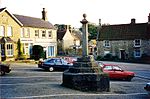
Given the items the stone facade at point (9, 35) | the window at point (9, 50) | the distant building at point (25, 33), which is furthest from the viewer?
the window at point (9, 50)

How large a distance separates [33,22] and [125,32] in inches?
811

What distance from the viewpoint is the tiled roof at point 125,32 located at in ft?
196

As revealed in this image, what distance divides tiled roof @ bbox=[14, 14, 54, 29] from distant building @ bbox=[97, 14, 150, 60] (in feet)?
47.0

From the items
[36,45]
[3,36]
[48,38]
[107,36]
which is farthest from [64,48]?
[3,36]

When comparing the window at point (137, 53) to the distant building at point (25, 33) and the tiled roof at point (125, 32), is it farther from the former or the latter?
the distant building at point (25, 33)

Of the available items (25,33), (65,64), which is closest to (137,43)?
(25,33)

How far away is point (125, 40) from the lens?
61188 mm

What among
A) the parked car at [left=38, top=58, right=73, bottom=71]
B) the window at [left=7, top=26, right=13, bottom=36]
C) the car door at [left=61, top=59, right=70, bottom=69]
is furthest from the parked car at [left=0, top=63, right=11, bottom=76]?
the window at [left=7, top=26, right=13, bottom=36]

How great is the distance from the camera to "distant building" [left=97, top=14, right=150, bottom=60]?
59181 millimetres

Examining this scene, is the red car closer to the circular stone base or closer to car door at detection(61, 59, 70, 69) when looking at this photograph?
car door at detection(61, 59, 70, 69)

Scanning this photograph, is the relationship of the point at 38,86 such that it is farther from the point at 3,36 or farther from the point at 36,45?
the point at 36,45

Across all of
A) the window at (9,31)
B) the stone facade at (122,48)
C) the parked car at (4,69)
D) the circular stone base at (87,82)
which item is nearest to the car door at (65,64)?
the parked car at (4,69)

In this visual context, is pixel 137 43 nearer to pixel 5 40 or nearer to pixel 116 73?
pixel 5 40

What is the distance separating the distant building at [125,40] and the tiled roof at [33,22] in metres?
14.3
